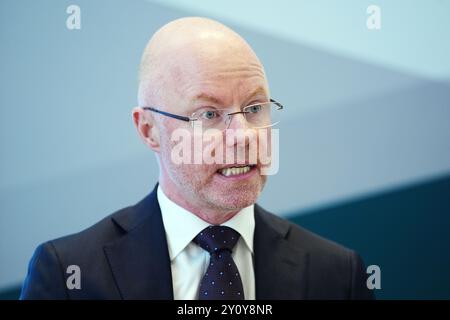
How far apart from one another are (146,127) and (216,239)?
41cm

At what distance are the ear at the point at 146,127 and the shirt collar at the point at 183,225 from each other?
0.56ft

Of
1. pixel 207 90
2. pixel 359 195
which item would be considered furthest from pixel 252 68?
pixel 359 195

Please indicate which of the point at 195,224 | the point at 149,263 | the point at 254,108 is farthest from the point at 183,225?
the point at 254,108

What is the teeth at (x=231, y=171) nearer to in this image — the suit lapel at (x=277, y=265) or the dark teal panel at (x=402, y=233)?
the suit lapel at (x=277, y=265)

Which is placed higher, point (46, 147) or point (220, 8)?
point (220, 8)

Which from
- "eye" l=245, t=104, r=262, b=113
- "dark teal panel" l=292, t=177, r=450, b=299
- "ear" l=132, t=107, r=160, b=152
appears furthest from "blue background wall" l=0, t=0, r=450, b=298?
"eye" l=245, t=104, r=262, b=113

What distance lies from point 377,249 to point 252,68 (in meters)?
0.84

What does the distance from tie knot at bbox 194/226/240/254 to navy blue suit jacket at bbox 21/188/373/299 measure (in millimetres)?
93

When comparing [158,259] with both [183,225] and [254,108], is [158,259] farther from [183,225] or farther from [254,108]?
[254,108]

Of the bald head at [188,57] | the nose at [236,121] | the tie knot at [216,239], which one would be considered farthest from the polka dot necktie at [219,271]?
the bald head at [188,57]

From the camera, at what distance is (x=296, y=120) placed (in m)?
1.93

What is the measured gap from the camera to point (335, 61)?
195 centimetres

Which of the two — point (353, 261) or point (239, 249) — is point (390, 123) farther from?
point (239, 249)
